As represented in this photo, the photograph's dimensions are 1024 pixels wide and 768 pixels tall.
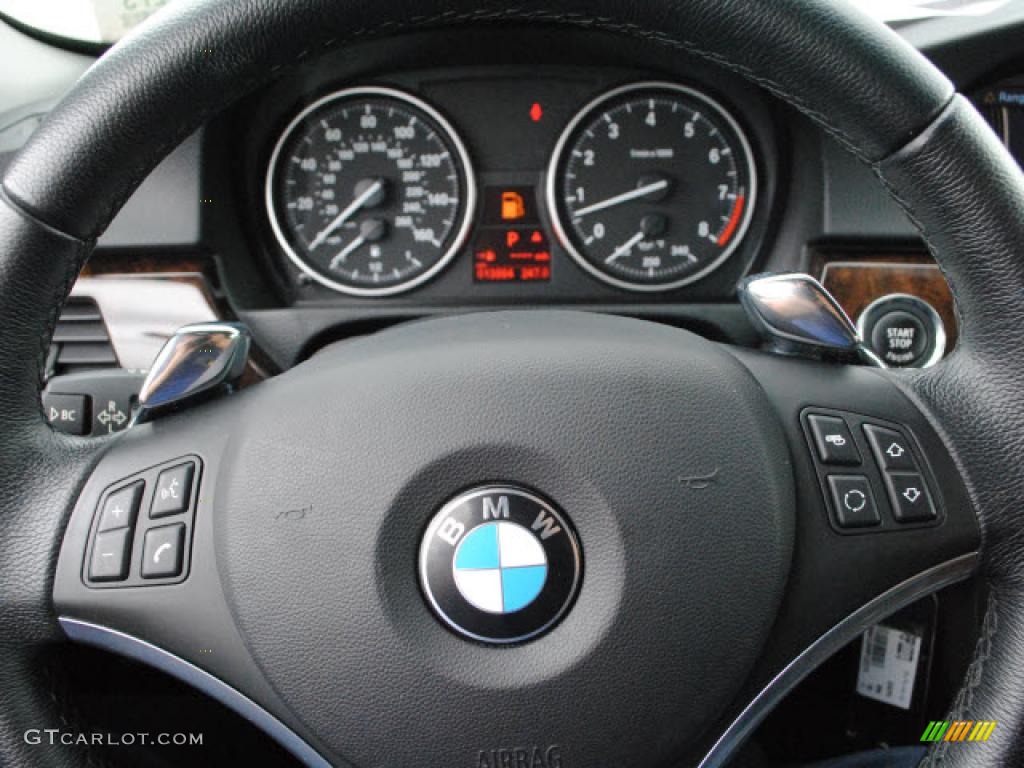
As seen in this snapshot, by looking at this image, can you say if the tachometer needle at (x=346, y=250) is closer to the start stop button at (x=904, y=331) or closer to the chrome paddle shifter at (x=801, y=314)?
the start stop button at (x=904, y=331)

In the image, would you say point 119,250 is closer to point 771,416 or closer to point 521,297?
point 521,297

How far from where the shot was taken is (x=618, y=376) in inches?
34.7

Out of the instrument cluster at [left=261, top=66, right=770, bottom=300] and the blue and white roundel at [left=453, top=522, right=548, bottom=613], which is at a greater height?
the instrument cluster at [left=261, top=66, right=770, bottom=300]

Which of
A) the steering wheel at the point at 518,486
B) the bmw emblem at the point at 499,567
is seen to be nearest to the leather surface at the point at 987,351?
the steering wheel at the point at 518,486

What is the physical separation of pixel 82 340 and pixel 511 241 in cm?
82

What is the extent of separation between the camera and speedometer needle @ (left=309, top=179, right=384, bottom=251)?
206 cm

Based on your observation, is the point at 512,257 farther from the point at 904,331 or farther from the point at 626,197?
the point at 904,331

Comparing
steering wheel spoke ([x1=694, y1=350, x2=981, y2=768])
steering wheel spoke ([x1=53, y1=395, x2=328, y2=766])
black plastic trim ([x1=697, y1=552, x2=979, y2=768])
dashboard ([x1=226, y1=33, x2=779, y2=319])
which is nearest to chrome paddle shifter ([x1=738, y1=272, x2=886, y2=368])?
steering wheel spoke ([x1=694, y1=350, x2=981, y2=768])

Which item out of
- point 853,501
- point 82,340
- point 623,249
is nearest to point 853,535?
point 853,501

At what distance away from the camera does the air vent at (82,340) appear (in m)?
1.80

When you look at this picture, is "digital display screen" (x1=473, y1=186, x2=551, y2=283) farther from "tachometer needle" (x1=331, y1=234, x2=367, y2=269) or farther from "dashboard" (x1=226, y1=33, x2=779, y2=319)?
"tachometer needle" (x1=331, y1=234, x2=367, y2=269)

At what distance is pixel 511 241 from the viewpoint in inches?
82.7

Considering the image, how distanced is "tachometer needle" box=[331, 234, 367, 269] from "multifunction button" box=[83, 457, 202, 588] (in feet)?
4.06

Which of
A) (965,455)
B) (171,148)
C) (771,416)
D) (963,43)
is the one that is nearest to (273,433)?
(171,148)
